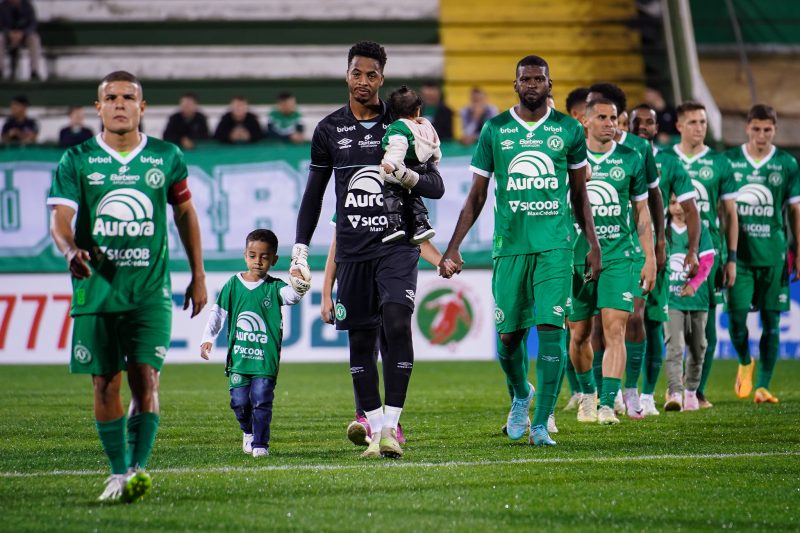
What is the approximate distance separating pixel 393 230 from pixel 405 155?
1.41 ft

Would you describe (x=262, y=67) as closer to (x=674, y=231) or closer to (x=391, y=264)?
(x=674, y=231)

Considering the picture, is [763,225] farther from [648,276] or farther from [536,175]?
[536,175]

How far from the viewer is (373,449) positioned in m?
7.47

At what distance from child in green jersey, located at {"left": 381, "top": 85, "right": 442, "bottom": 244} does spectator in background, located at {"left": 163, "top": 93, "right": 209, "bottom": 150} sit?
11199mm

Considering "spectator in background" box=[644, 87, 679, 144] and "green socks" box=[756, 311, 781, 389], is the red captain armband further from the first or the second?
"spectator in background" box=[644, 87, 679, 144]

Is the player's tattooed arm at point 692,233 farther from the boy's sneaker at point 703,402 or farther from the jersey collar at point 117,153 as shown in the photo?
the jersey collar at point 117,153

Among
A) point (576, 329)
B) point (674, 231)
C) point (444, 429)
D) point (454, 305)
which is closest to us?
point (444, 429)

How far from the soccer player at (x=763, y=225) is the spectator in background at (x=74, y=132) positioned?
32.2 feet

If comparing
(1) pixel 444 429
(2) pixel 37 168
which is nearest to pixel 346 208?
(1) pixel 444 429

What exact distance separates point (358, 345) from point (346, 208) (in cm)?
80

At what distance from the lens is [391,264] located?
24.4ft

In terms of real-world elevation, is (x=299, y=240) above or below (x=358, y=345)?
above

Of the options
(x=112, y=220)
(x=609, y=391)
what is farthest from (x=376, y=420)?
(x=609, y=391)

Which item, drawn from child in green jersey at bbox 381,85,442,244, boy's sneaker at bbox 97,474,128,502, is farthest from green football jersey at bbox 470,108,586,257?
boy's sneaker at bbox 97,474,128,502
